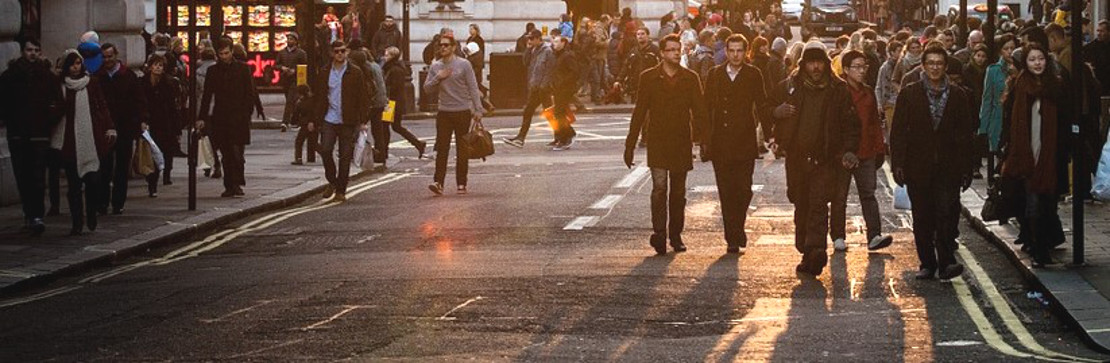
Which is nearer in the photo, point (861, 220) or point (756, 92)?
point (756, 92)

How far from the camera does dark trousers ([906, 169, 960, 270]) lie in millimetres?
13875

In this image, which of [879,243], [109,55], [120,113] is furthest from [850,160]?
[109,55]

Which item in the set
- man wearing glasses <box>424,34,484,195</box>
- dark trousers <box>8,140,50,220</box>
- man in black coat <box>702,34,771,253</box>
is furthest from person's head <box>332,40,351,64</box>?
man in black coat <box>702,34,771,253</box>

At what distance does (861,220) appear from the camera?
1847 centimetres

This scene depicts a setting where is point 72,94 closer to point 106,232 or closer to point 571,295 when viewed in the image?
point 106,232

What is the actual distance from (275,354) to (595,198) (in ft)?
34.4

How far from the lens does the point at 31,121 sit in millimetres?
17969

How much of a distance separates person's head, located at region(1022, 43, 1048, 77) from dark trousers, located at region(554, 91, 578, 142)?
15.8 meters

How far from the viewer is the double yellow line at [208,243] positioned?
14328 mm

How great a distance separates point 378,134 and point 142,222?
785cm

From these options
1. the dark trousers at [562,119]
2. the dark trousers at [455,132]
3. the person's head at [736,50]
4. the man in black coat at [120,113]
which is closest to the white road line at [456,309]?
the person's head at [736,50]

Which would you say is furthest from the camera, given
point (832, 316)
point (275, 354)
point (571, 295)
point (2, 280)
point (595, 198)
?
point (595, 198)

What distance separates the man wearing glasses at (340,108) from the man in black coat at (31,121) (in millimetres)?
4181

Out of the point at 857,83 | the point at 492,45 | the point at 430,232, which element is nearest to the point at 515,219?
the point at 430,232
